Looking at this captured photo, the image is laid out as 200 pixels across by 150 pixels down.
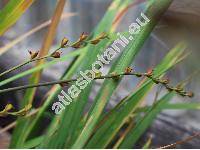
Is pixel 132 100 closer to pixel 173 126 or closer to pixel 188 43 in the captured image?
pixel 188 43

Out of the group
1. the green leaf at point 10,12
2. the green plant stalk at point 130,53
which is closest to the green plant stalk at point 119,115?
the green plant stalk at point 130,53

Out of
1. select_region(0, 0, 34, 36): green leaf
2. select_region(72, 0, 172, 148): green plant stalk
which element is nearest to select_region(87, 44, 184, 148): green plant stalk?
select_region(72, 0, 172, 148): green plant stalk

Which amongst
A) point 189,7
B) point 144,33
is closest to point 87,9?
point 189,7

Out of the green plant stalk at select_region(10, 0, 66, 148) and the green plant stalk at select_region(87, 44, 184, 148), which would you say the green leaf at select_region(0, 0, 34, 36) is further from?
the green plant stalk at select_region(87, 44, 184, 148)

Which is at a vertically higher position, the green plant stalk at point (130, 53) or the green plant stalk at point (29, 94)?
the green plant stalk at point (29, 94)

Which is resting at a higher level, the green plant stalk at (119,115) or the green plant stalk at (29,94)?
the green plant stalk at (29,94)

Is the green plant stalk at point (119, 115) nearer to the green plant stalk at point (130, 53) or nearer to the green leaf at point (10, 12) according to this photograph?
the green plant stalk at point (130, 53)

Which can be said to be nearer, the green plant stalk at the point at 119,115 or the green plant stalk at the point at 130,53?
the green plant stalk at the point at 130,53

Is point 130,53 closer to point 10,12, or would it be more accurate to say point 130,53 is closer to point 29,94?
point 10,12

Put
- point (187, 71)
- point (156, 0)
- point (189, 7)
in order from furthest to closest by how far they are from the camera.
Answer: point (187, 71) < point (189, 7) < point (156, 0)

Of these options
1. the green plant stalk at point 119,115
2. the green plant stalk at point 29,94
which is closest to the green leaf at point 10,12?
the green plant stalk at point 29,94

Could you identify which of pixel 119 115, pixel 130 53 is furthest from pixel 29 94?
pixel 130 53
